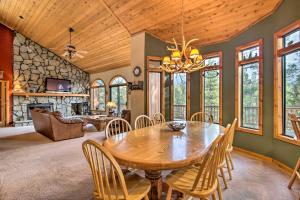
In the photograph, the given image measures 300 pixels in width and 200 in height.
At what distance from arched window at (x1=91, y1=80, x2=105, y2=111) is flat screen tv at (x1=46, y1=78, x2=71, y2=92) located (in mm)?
1409

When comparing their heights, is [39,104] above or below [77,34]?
below

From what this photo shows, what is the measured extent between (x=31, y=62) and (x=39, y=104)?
6.79 ft

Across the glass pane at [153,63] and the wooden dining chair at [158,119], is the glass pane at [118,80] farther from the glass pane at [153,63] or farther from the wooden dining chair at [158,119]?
the wooden dining chair at [158,119]

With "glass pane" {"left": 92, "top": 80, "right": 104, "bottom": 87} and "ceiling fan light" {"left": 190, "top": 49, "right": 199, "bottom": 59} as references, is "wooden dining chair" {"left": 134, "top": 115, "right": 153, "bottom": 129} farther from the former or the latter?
"glass pane" {"left": 92, "top": 80, "right": 104, "bottom": 87}

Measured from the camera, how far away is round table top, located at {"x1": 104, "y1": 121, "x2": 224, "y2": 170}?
4.64ft

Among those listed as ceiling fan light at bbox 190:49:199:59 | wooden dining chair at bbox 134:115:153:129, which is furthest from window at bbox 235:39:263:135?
wooden dining chair at bbox 134:115:153:129

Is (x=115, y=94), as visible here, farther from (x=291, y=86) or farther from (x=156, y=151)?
(x=156, y=151)

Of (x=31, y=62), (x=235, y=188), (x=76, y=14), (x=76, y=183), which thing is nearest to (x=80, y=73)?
(x=31, y=62)

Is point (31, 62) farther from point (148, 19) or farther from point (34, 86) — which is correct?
point (148, 19)

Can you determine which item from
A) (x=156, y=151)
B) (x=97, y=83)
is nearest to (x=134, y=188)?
(x=156, y=151)

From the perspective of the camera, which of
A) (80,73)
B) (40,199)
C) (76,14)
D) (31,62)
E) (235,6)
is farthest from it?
(80,73)

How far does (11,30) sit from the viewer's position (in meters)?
7.68

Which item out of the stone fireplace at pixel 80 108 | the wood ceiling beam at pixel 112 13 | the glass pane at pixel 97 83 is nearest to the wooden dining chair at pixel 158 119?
the wood ceiling beam at pixel 112 13

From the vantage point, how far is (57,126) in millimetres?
4906
